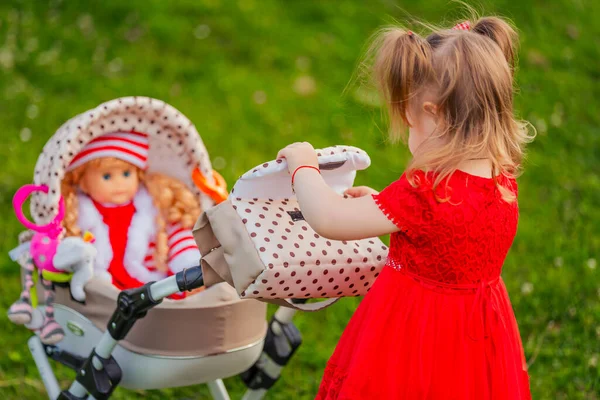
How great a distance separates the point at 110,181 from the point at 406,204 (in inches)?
55.2

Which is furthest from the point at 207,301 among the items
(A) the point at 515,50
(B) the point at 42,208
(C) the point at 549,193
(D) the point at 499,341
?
(C) the point at 549,193

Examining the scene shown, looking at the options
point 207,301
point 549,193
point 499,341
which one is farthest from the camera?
point 549,193

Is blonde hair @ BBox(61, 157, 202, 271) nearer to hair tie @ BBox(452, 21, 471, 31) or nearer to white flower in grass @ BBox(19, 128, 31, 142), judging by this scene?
hair tie @ BBox(452, 21, 471, 31)

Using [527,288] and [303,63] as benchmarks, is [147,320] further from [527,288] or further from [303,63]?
[303,63]

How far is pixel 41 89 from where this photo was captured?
19.0ft

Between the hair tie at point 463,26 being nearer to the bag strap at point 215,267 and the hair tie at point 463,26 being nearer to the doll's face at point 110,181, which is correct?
the bag strap at point 215,267

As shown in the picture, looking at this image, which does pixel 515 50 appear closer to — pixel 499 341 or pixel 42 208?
pixel 499 341

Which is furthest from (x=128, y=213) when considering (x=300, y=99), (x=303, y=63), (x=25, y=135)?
(x=303, y=63)

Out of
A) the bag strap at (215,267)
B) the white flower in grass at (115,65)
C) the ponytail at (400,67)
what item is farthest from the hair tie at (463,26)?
the white flower in grass at (115,65)

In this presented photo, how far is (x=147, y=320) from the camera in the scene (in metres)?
2.51

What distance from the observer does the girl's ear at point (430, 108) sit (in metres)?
2.02

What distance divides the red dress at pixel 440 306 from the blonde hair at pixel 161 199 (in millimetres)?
1107

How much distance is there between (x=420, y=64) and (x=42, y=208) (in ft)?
4.67

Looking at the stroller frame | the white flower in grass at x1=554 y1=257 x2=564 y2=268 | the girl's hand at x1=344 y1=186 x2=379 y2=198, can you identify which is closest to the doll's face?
Answer: the stroller frame
